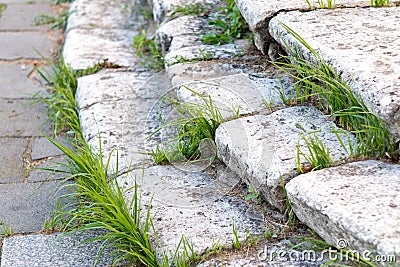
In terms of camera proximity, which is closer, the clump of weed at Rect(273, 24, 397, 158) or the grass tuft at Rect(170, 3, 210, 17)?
the clump of weed at Rect(273, 24, 397, 158)

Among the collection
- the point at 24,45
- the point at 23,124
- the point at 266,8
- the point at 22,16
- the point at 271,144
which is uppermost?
the point at 266,8

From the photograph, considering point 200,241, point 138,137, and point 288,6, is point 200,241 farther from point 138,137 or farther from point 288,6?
point 288,6

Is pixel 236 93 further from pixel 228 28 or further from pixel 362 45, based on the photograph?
pixel 228 28

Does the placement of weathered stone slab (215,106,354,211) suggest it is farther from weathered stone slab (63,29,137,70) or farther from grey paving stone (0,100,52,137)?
weathered stone slab (63,29,137,70)

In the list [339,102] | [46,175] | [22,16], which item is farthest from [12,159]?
[22,16]

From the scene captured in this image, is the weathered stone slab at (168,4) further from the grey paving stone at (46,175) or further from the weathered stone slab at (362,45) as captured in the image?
the grey paving stone at (46,175)

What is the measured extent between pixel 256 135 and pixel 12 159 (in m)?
1.25

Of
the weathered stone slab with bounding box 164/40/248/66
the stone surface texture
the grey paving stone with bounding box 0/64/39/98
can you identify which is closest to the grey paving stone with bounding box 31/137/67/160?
the grey paving stone with bounding box 0/64/39/98

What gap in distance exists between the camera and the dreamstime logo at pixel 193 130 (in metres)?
2.42

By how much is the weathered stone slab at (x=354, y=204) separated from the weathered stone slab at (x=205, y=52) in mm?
1202

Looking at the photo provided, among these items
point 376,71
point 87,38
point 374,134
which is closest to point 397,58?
point 376,71

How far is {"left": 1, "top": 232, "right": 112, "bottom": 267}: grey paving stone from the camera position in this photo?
2.21 metres
